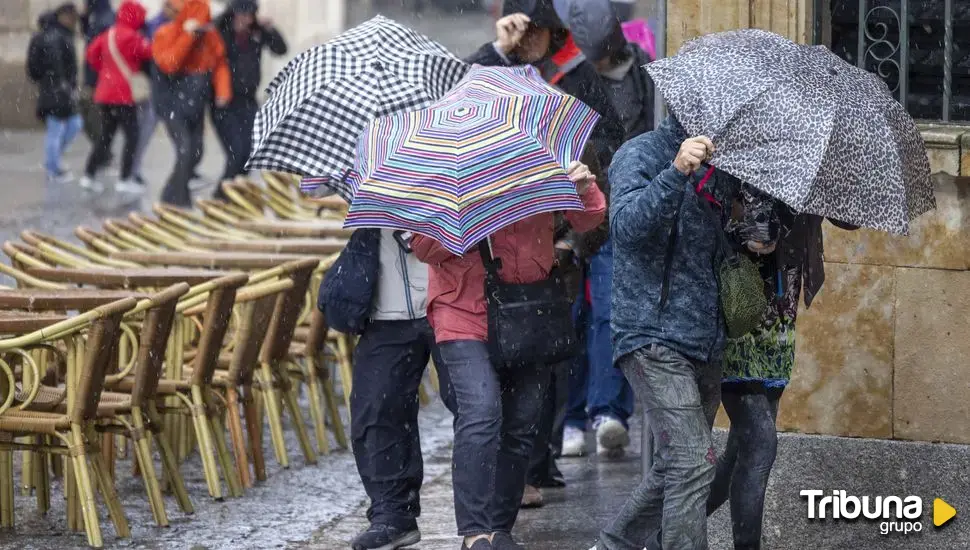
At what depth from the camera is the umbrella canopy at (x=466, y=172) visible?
5.53 meters

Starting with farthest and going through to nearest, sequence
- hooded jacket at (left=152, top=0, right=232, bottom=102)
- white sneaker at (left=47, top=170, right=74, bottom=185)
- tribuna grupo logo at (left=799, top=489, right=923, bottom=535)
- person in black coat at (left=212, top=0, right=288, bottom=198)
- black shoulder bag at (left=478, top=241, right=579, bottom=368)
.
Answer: white sneaker at (left=47, top=170, right=74, bottom=185)
person in black coat at (left=212, top=0, right=288, bottom=198)
hooded jacket at (left=152, top=0, right=232, bottom=102)
tribuna grupo logo at (left=799, top=489, right=923, bottom=535)
black shoulder bag at (left=478, top=241, right=579, bottom=368)

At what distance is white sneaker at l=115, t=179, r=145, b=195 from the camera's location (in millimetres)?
17938

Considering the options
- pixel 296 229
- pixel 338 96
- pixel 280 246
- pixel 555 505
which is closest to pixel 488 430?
pixel 338 96

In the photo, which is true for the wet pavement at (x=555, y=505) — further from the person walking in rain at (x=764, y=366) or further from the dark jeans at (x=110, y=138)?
the dark jeans at (x=110, y=138)

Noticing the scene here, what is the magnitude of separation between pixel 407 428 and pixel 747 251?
1.63m

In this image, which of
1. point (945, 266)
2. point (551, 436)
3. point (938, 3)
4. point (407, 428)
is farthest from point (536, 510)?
point (938, 3)

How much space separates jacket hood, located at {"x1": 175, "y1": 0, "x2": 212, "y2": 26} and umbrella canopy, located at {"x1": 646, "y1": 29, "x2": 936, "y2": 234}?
11.5m

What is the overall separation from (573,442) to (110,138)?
11222mm

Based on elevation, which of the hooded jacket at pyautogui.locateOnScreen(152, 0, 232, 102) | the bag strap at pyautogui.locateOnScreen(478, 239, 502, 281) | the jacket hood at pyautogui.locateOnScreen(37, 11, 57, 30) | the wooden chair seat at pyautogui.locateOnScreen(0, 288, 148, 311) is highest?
the jacket hood at pyautogui.locateOnScreen(37, 11, 57, 30)

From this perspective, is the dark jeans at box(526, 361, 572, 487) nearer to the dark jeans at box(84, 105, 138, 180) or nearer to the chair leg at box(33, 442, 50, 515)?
the chair leg at box(33, 442, 50, 515)

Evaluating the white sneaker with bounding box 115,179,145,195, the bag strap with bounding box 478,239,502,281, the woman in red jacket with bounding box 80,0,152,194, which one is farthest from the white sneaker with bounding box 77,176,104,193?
the bag strap with bounding box 478,239,502,281

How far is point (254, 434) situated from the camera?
757cm

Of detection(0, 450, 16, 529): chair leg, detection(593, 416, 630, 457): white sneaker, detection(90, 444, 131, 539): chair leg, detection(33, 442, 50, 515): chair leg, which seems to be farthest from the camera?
detection(593, 416, 630, 457): white sneaker

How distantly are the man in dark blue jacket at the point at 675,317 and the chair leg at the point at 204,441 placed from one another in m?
2.45
